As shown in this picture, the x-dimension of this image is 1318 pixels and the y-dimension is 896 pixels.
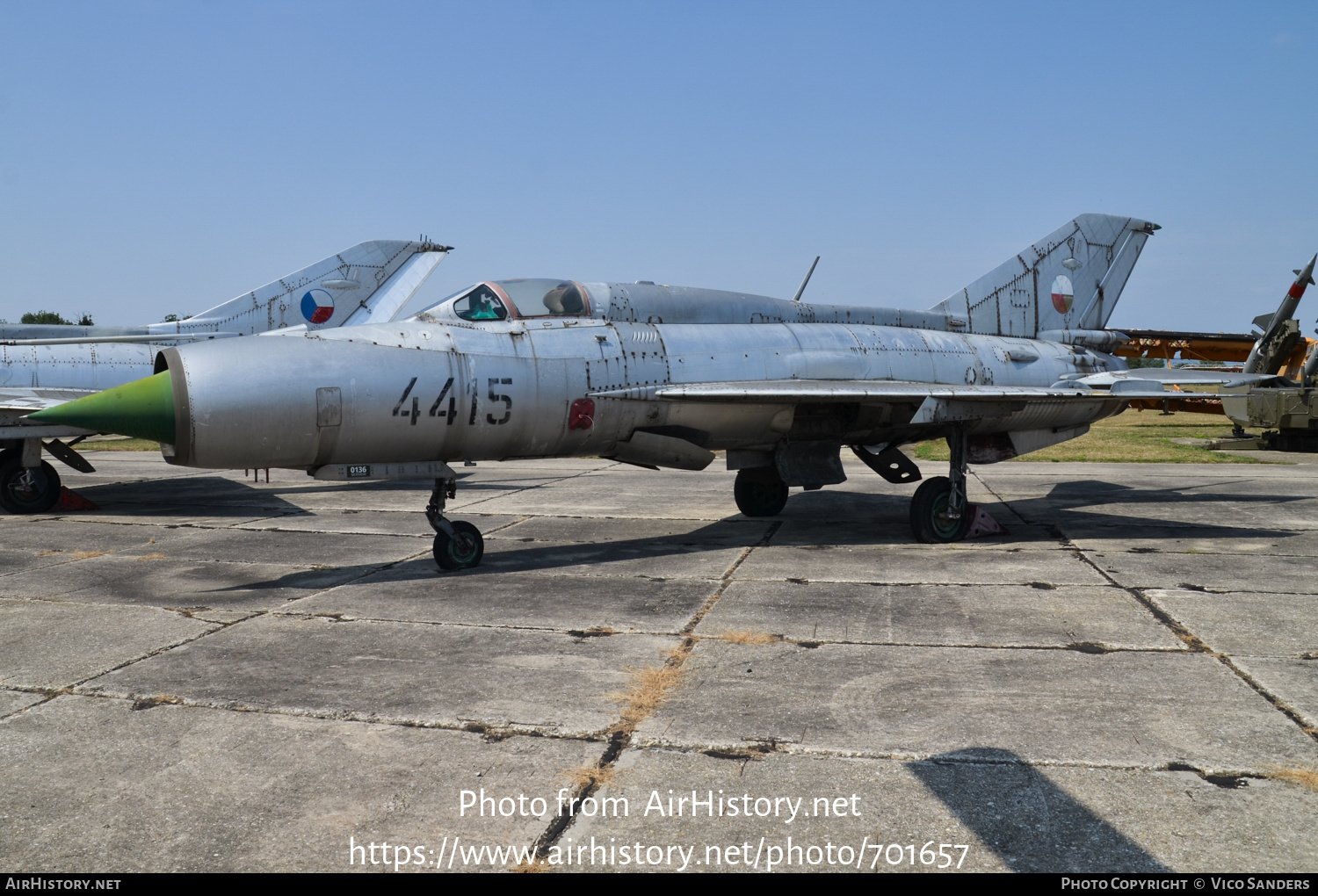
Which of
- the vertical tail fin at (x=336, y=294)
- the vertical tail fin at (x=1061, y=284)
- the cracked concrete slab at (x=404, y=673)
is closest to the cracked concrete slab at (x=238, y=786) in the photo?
the cracked concrete slab at (x=404, y=673)

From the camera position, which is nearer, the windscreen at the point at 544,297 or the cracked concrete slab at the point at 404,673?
the cracked concrete slab at the point at 404,673

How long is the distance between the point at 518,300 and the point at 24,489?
895 centimetres

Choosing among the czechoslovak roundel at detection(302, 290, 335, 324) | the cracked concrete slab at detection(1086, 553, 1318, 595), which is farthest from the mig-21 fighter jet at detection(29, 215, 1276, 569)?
the czechoslovak roundel at detection(302, 290, 335, 324)

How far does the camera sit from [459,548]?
29.2 ft

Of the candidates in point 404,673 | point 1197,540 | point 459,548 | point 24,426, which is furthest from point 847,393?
point 24,426

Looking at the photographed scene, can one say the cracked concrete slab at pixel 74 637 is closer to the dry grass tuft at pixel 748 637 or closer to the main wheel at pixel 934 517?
the dry grass tuft at pixel 748 637

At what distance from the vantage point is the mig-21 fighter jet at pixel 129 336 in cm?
1331

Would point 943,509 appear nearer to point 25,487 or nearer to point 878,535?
point 878,535

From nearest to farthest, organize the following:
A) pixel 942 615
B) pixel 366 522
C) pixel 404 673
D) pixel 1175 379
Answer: pixel 404 673
pixel 942 615
pixel 1175 379
pixel 366 522

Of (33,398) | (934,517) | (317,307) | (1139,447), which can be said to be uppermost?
(317,307)

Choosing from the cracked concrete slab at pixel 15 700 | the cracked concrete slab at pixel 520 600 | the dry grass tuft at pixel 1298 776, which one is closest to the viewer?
the dry grass tuft at pixel 1298 776

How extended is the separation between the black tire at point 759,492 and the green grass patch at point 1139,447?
26.5ft

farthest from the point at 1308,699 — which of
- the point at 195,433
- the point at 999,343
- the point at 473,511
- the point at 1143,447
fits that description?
the point at 1143,447

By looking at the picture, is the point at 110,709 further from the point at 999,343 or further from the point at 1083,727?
the point at 999,343
